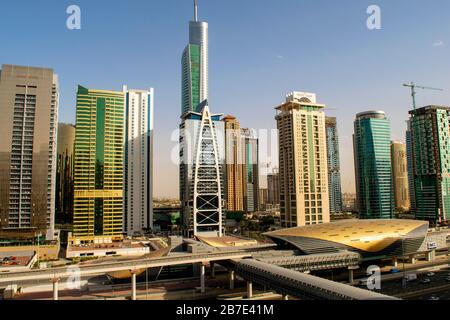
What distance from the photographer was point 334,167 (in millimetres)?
147750

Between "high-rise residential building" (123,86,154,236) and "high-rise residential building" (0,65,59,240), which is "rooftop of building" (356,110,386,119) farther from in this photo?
"high-rise residential building" (0,65,59,240)

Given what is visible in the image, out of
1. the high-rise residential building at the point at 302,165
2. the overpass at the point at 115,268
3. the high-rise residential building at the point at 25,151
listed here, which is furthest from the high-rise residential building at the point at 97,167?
the high-rise residential building at the point at 302,165

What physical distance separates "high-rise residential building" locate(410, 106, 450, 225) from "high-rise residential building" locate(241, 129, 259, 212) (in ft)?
206

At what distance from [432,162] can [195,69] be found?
102625mm

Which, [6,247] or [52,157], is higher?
[52,157]

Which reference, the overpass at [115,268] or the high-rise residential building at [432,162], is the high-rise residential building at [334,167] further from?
the overpass at [115,268]

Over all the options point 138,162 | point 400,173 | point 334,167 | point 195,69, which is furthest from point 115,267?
point 400,173

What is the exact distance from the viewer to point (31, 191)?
220 ft

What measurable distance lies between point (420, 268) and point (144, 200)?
72.2 metres

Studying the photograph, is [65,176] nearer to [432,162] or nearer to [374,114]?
[374,114]

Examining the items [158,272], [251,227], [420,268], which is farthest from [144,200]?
[420,268]

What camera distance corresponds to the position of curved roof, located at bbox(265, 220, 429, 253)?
45.4 meters

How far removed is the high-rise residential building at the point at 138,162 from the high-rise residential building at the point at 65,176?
96.7 ft
